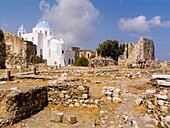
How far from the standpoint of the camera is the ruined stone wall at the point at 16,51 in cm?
2811

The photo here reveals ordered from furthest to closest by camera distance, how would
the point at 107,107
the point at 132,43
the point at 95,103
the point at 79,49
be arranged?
the point at 79,49, the point at 132,43, the point at 95,103, the point at 107,107

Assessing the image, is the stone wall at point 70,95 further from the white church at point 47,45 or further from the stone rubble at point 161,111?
the white church at point 47,45

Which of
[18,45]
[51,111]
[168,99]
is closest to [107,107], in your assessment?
[51,111]

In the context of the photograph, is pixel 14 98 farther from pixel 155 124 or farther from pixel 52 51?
pixel 52 51

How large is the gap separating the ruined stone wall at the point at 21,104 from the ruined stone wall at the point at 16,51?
21.4 metres

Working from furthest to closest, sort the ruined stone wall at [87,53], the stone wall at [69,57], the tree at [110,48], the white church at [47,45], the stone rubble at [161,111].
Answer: the ruined stone wall at [87,53]
the stone wall at [69,57]
the white church at [47,45]
the tree at [110,48]
the stone rubble at [161,111]

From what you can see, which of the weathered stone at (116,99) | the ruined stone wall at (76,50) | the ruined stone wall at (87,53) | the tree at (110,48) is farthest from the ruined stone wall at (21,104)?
the ruined stone wall at (87,53)

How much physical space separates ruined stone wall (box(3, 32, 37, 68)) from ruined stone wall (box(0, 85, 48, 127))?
70.2 feet

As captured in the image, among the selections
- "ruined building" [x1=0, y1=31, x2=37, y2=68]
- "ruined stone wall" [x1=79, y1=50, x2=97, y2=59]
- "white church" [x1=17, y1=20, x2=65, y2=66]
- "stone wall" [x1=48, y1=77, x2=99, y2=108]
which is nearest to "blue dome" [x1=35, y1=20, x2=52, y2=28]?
"white church" [x1=17, y1=20, x2=65, y2=66]

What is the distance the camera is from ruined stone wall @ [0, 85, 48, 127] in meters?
5.70

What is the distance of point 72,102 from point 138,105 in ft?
7.23

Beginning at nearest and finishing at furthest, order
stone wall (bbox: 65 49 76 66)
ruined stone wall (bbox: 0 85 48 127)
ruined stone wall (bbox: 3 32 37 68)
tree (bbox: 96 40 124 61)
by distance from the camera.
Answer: ruined stone wall (bbox: 0 85 48 127), ruined stone wall (bbox: 3 32 37 68), tree (bbox: 96 40 124 61), stone wall (bbox: 65 49 76 66)

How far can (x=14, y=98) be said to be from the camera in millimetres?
5840

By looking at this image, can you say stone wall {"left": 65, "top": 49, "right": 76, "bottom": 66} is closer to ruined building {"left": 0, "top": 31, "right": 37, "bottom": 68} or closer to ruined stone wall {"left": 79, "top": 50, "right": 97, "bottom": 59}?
ruined stone wall {"left": 79, "top": 50, "right": 97, "bottom": 59}
